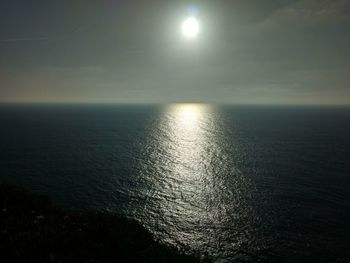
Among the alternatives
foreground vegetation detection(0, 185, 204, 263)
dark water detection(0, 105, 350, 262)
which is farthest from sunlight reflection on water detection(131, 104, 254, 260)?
foreground vegetation detection(0, 185, 204, 263)

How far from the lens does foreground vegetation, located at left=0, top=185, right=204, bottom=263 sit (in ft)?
44.2

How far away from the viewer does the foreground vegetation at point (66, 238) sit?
13.5 meters

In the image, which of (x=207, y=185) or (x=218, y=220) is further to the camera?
(x=207, y=185)

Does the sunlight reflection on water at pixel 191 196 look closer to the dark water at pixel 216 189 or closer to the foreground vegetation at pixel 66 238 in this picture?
the dark water at pixel 216 189

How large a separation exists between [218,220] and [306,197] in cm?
2626

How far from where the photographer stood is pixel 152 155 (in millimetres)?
101125

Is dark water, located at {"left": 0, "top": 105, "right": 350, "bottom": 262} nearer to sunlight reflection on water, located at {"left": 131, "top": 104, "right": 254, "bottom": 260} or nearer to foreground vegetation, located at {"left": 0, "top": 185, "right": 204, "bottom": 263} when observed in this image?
sunlight reflection on water, located at {"left": 131, "top": 104, "right": 254, "bottom": 260}

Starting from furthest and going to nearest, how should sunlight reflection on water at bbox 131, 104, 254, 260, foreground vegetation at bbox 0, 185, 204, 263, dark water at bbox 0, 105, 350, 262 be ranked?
sunlight reflection on water at bbox 131, 104, 254, 260 < dark water at bbox 0, 105, 350, 262 < foreground vegetation at bbox 0, 185, 204, 263

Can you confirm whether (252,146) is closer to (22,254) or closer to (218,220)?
(218,220)

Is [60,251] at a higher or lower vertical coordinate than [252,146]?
higher

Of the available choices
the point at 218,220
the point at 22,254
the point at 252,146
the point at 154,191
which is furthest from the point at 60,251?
the point at 252,146

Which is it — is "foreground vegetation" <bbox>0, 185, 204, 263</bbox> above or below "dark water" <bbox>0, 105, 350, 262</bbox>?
above

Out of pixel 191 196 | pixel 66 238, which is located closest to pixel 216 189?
pixel 191 196

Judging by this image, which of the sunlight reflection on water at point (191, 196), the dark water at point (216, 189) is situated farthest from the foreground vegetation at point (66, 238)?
the sunlight reflection on water at point (191, 196)
